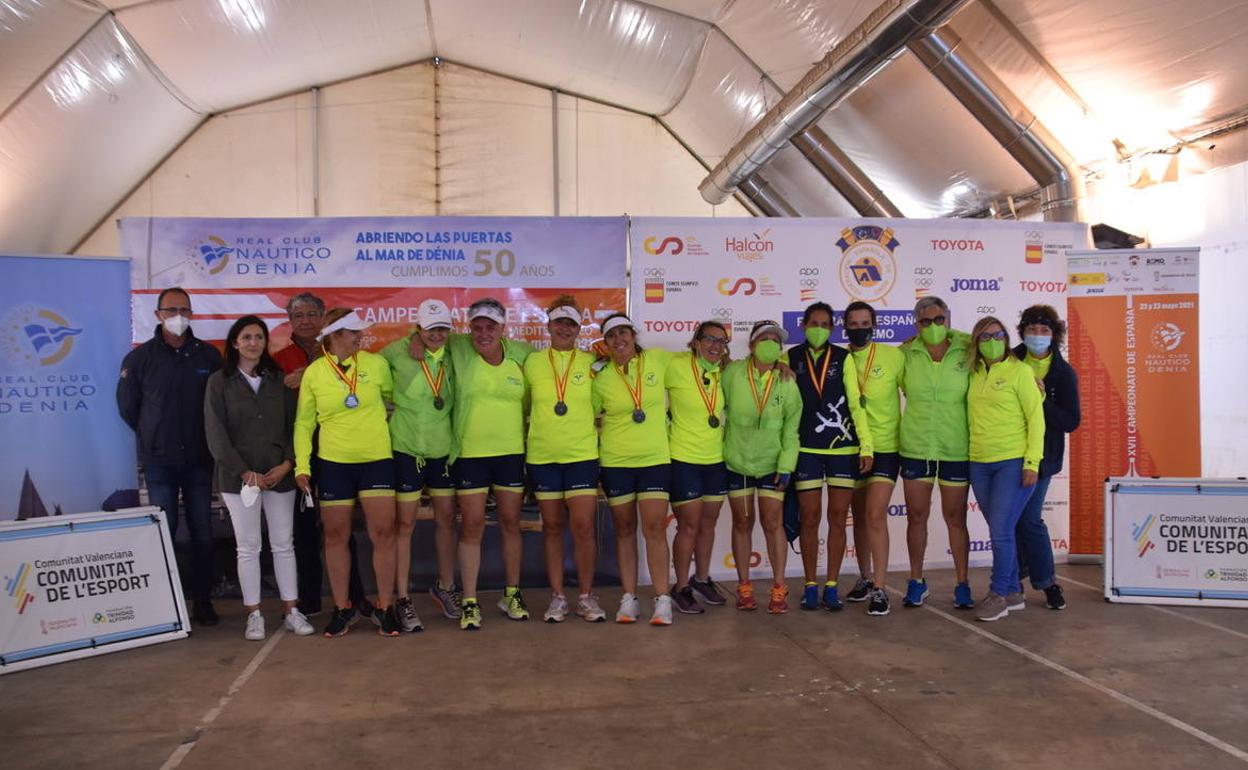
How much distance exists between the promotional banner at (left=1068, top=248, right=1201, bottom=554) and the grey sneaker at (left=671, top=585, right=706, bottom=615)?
2812mm

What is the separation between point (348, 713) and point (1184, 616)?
13.5 feet

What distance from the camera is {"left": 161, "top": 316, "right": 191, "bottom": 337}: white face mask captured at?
4441 millimetres

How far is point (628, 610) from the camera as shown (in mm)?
4379

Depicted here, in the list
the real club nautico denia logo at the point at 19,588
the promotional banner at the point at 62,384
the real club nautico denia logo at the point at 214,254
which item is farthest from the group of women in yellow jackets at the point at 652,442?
the promotional banner at the point at 62,384

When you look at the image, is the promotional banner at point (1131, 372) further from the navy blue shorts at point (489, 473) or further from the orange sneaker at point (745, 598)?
the navy blue shorts at point (489, 473)

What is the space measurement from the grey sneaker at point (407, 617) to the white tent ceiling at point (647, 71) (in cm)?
564

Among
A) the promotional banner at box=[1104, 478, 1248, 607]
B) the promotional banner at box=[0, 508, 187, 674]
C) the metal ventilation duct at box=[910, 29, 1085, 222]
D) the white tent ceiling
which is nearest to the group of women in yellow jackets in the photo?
the promotional banner at box=[1104, 478, 1248, 607]

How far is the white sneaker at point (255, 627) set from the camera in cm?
417

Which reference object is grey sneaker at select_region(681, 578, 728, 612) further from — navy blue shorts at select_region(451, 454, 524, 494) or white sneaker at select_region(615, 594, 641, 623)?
navy blue shorts at select_region(451, 454, 524, 494)

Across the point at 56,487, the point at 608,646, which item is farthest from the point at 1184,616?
the point at 56,487

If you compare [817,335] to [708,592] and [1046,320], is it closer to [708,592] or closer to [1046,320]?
[1046,320]

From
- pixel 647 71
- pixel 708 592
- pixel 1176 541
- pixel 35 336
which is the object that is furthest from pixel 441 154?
pixel 1176 541

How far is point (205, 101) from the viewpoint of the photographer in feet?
34.5

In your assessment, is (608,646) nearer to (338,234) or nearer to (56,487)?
(338,234)
